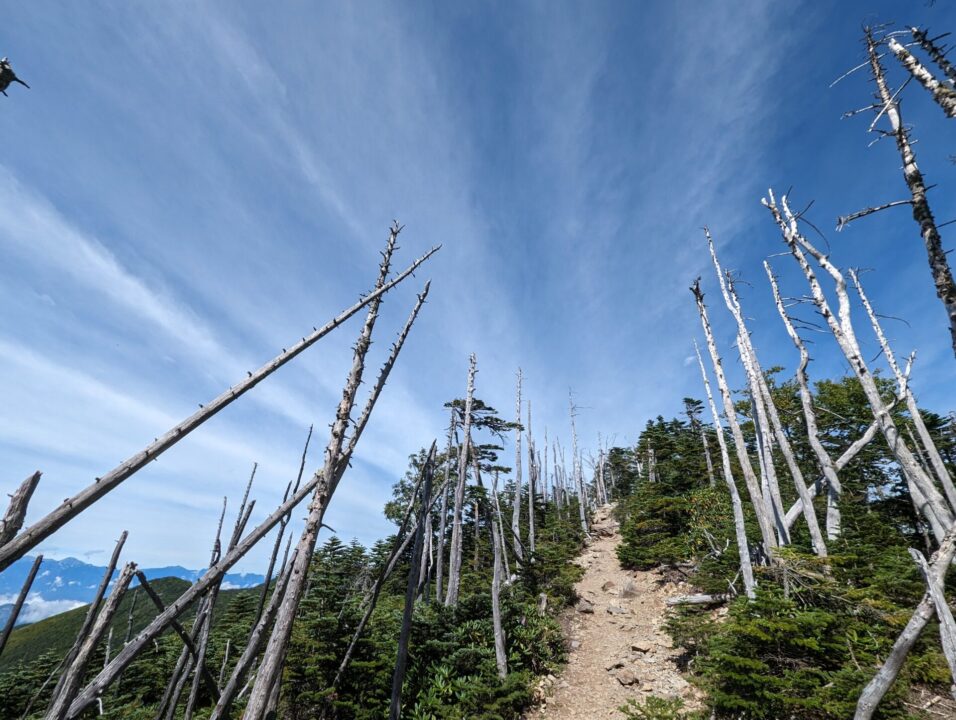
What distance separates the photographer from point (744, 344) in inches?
547

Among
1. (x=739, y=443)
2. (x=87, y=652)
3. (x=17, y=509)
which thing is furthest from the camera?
(x=739, y=443)

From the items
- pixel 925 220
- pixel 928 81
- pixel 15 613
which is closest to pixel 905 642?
pixel 925 220

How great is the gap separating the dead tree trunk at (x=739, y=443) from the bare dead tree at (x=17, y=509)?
12.5 metres

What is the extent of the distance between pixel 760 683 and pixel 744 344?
423 inches

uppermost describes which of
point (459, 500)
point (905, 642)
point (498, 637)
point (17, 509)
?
point (459, 500)

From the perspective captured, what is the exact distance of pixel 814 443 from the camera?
12.0 metres

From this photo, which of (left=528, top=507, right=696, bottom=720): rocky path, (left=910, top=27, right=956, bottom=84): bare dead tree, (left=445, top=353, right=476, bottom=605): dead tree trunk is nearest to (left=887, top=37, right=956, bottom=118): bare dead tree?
(left=910, top=27, right=956, bottom=84): bare dead tree

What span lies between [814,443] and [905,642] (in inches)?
349

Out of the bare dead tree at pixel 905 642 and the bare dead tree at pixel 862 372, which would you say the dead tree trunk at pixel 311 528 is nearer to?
the bare dead tree at pixel 905 642

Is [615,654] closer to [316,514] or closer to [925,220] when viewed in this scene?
[316,514]

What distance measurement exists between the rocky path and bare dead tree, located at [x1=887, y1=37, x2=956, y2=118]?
35.1ft

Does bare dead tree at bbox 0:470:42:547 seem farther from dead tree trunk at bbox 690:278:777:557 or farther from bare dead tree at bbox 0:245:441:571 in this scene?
dead tree trunk at bbox 690:278:777:557

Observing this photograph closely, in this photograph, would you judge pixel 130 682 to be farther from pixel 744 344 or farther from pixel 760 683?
pixel 744 344

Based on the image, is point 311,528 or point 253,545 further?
point 311,528
